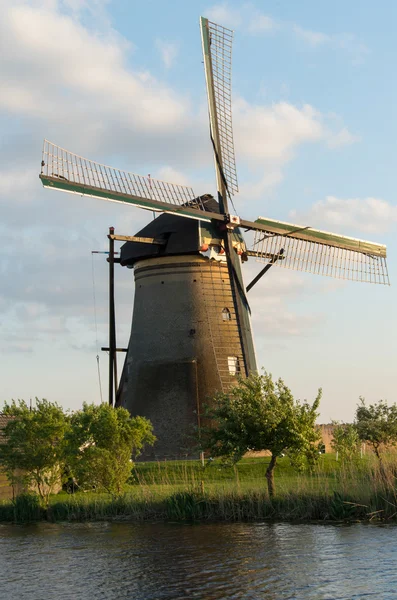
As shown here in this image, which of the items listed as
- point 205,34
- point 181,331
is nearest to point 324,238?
point 181,331

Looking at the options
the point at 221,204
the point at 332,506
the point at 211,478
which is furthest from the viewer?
the point at 221,204

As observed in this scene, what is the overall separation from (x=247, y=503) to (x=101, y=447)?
5881mm

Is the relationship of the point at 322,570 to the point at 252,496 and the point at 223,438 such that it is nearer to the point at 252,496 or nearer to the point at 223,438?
the point at 252,496

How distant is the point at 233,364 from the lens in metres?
33.6

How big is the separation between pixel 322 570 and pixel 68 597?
443 centimetres

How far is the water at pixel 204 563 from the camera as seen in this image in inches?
538

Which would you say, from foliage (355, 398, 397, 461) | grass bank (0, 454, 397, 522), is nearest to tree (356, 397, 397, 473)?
foliage (355, 398, 397, 461)

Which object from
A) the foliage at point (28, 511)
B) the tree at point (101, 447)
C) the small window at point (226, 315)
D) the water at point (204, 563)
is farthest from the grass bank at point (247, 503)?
the small window at point (226, 315)

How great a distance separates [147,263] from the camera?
34.6 m

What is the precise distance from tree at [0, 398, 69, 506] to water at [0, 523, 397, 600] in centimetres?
452

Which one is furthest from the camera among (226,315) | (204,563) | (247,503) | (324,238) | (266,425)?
(324,238)

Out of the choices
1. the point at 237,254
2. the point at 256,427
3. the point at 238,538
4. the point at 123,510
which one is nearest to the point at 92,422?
the point at 123,510

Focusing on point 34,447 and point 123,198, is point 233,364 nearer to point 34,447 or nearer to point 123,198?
point 123,198

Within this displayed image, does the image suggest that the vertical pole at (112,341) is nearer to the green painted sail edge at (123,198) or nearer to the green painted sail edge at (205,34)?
the green painted sail edge at (123,198)
